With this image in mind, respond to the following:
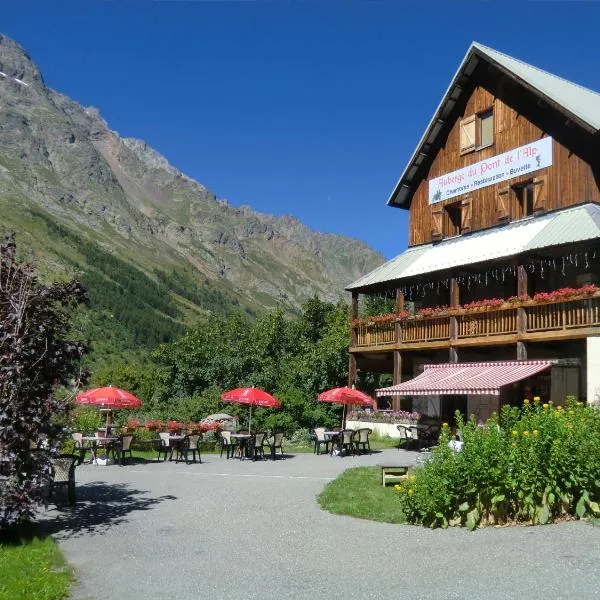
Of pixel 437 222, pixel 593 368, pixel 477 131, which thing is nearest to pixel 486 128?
pixel 477 131

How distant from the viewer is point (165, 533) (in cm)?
1112

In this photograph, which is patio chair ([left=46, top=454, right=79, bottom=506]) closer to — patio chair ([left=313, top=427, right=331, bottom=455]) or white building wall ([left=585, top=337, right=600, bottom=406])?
patio chair ([left=313, top=427, right=331, bottom=455])

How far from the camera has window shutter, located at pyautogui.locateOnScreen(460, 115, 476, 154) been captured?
27.4m

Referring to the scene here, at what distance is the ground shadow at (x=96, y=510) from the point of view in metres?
11.3

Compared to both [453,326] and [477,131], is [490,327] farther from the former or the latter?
[477,131]

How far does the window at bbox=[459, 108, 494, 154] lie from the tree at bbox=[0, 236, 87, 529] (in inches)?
772

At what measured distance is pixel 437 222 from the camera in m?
28.8

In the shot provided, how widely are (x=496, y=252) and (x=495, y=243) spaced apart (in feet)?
4.10

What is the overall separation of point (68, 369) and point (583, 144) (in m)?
18.6

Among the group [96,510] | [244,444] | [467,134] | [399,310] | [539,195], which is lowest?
[96,510]

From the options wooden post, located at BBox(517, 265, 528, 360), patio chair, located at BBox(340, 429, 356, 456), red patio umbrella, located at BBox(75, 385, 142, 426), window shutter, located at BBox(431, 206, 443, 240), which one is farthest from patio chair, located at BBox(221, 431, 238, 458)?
window shutter, located at BBox(431, 206, 443, 240)

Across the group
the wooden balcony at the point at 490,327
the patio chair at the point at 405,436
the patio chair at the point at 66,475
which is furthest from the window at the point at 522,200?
the patio chair at the point at 66,475

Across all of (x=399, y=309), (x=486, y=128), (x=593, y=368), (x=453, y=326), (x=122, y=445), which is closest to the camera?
(x=593, y=368)

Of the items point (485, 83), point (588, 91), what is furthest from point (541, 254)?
point (588, 91)
